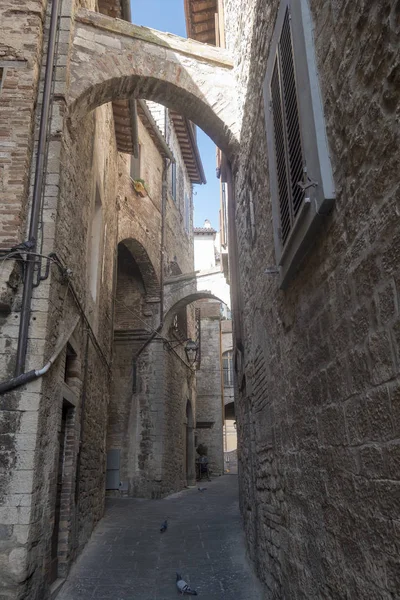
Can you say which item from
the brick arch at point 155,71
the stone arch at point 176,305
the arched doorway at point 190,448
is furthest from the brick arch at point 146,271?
the brick arch at point 155,71

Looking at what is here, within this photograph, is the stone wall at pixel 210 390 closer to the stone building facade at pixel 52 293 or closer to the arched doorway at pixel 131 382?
the arched doorway at pixel 131 382

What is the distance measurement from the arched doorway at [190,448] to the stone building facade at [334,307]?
516 inches

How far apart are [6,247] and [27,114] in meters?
1.52

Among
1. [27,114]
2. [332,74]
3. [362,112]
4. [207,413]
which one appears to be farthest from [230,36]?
[207,413]

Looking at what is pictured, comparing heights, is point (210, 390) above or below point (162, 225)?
below

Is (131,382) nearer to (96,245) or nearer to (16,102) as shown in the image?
(96,245)

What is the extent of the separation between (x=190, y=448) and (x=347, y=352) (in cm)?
1592

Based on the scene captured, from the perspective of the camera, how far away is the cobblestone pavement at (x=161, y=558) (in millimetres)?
5195

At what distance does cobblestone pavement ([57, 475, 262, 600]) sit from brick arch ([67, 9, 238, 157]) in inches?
202

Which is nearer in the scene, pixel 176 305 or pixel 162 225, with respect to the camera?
pixel 176 305

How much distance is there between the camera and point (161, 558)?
6.40 meters

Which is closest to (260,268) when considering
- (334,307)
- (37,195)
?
(37,195)

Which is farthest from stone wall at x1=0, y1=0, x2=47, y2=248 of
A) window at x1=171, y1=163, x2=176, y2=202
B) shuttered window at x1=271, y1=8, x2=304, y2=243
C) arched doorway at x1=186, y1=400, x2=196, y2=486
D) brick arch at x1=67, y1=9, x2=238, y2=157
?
arched doorway at x1=186, y1=400, x2=196, y2=486

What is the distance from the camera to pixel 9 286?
4.62 metres
